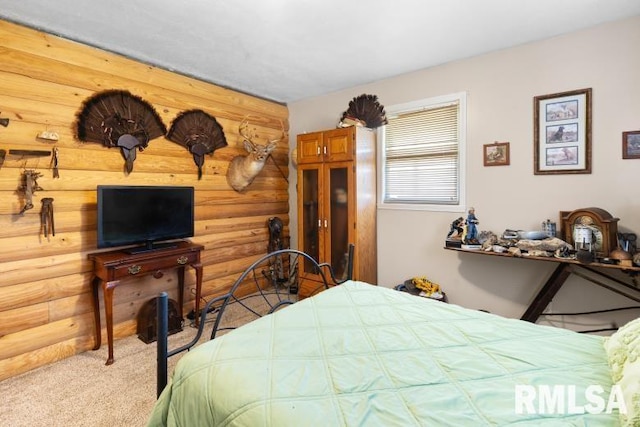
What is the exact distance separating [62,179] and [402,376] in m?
2.85

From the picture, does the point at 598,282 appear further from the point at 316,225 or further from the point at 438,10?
the point at 316,225

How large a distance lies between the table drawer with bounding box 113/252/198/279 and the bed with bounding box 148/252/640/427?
1609 millimetres

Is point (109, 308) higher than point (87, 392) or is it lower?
higher

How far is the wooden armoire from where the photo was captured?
3404mm

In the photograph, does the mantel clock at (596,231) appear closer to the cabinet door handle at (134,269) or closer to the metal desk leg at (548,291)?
the metal desk leg at (548,291)

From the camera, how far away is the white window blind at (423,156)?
3201 millimetres

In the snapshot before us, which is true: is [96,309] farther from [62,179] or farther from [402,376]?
[402,376]

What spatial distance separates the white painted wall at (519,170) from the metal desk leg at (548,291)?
0.23 meters

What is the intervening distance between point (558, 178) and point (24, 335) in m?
4.34

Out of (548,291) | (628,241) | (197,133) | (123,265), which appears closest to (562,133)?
(628,241)

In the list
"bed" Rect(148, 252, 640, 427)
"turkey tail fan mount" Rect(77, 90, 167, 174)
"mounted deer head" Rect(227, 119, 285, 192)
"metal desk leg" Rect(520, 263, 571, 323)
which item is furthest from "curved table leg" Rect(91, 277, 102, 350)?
"metal desk leg" Rect(520, 263, 571, 323)

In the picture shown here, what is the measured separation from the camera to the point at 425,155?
338cm

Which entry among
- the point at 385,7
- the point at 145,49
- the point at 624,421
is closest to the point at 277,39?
the point at 385,7

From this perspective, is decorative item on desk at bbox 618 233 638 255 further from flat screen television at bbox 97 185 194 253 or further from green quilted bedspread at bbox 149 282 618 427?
flat screen television at bbox 97 185 194 253
